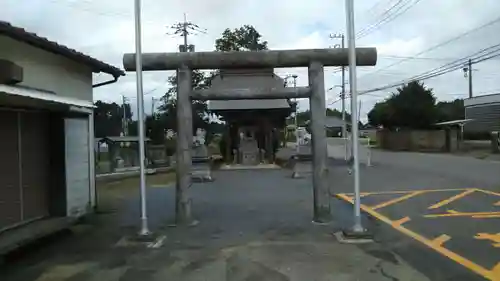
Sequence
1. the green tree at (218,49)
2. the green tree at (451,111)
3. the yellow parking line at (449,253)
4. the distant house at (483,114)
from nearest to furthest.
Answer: the yellow parking line at (449,253)
the green tree at (218,49)
the distant house at (483,114)
the green tree at (451,111)

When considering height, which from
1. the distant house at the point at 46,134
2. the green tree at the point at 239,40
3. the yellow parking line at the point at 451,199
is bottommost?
the yellow parking line at the point at 451,199

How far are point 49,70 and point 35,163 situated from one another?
6.04ft

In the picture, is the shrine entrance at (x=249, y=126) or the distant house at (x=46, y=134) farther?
the shrine entrance at (x=249, y=126)

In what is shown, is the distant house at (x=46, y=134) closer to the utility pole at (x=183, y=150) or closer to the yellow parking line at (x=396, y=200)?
the utility pole at (x=183, y=150)

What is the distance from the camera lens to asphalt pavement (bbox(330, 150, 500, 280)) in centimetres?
701

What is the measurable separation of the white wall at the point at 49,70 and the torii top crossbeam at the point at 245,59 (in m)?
1.42

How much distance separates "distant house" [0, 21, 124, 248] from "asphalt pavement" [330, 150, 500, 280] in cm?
608

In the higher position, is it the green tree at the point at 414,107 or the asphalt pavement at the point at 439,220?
the green tree at the point at 414,107

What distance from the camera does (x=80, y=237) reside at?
936 centimetres

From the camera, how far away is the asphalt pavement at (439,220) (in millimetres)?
7008

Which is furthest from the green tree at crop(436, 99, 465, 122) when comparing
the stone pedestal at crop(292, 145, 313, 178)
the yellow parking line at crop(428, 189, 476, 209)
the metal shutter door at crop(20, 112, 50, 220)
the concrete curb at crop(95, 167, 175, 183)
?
the metal shutter door at crop(20, 112, 50, 220)

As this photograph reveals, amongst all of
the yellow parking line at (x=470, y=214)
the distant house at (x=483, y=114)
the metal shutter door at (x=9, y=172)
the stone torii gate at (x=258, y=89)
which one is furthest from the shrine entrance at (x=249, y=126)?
the distant house at (x=483, y=114)

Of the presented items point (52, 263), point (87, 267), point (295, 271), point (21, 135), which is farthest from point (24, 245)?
point (295, 271)

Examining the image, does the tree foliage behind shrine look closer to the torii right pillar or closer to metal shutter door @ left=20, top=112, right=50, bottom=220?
the torii right pillar
